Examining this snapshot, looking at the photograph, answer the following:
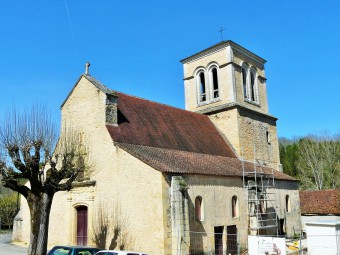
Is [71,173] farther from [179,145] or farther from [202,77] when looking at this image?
[202,77]

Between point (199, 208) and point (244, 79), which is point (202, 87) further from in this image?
point (199, 208)

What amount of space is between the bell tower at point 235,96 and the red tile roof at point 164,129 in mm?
1266

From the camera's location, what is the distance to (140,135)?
17.5 meters

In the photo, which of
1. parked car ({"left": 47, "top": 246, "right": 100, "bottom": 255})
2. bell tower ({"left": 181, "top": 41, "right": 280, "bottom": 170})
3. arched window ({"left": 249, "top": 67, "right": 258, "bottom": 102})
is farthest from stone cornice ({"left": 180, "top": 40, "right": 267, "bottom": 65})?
parked car ({"left": 47, "top": 246, "right": 100, "bottom": 255})

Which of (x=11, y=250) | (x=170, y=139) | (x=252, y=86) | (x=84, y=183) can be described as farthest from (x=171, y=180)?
(x=252, y=86)

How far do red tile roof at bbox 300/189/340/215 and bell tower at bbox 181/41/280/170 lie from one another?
16.2 ft

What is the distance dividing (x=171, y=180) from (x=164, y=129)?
5530 millimetres

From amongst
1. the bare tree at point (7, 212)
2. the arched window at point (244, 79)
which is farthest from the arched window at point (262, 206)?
the bare tree at point (7, 212)

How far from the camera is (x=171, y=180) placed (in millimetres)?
14273

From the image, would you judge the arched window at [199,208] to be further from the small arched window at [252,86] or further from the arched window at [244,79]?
the small arched window at [252,86]

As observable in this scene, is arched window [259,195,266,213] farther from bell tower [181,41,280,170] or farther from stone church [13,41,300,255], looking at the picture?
bell tower [181,41,280,170]

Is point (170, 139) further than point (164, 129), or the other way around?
point (164, 129)

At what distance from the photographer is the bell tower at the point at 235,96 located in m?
23.6

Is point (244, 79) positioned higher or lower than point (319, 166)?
higher
